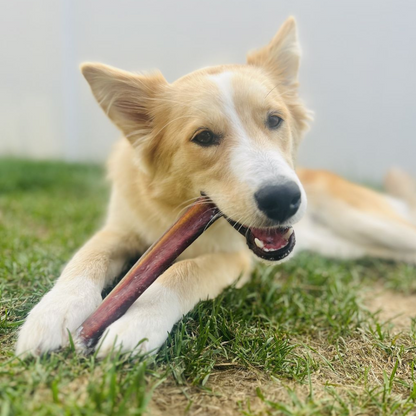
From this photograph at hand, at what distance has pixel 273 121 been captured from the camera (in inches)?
100

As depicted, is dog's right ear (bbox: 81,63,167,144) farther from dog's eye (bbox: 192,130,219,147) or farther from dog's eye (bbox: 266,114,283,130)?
dog's eye (bbox: 266,114,283,130)

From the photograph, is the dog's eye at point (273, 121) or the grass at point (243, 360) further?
the dog's eye at point (273, 121)

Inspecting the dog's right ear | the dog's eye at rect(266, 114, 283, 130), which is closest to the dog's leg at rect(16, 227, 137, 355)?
the dog's right ear

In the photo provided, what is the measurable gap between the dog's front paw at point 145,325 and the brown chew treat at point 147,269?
0.20ft

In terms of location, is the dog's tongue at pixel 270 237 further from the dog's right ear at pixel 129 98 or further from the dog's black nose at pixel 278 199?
the dog's right ear at pixel 129 98

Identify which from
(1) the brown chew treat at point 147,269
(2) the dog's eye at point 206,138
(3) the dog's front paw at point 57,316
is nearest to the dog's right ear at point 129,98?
(2) the dog's eye at point 206,138

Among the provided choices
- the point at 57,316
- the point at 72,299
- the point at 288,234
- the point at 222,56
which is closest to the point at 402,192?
the point at 288,234

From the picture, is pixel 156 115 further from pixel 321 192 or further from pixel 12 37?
pixel 12 37

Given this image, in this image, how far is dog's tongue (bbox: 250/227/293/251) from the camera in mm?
2264

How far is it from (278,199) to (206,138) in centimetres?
66

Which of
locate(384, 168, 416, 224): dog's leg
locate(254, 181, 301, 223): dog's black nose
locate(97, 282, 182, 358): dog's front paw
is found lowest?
locate(384, 168, 416, 224): dog's leg

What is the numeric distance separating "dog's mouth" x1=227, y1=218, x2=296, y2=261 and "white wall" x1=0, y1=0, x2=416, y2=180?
5374mm

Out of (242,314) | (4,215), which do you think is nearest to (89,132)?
(4,215)

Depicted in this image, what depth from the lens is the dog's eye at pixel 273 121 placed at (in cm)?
252
